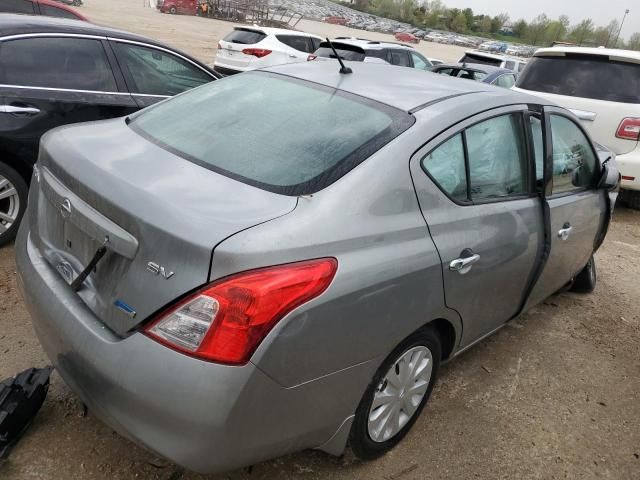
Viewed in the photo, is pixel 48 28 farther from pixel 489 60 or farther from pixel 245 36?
pixel 489 60

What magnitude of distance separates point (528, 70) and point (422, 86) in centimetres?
473

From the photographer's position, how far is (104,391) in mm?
1736

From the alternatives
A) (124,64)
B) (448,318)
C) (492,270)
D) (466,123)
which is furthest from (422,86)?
(124,64)

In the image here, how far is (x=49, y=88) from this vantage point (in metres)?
3.66

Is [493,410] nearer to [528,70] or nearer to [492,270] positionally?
[492,270]

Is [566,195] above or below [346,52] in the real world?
above

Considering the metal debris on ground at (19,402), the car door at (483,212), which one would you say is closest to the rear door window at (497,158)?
the car door at (483,212)

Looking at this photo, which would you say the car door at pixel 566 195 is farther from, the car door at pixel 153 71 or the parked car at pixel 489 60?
the parked car at pixel 489 60

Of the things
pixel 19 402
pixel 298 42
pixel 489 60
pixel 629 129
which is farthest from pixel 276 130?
pixel 489 60

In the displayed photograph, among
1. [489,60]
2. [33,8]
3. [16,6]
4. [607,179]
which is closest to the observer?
[607,179]

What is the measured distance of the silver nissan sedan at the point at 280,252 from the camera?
161 cm

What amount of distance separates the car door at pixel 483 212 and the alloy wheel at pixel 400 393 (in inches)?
11.0

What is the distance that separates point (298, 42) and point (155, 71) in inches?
373

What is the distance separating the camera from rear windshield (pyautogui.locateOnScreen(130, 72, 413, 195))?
2002 millimetres
